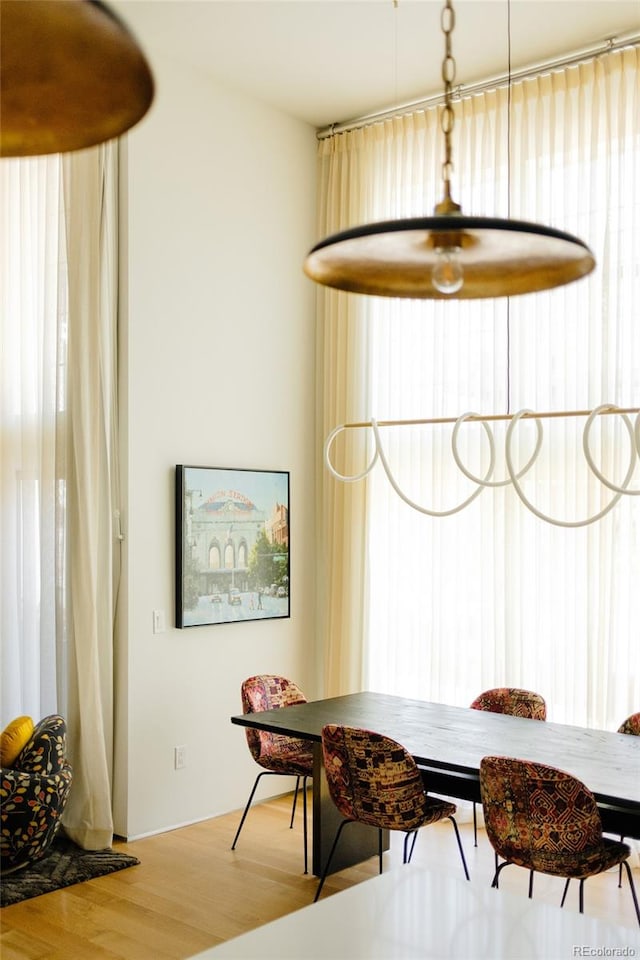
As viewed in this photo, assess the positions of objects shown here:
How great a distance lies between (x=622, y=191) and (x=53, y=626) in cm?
325

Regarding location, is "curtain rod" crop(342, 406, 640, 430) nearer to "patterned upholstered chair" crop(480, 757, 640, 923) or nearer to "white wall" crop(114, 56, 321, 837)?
"white wall" crop(114, 56, 321, 837)

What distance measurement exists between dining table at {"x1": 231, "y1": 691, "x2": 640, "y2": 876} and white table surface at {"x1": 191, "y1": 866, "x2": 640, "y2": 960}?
49.6 inches

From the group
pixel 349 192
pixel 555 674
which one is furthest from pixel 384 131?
pixel 555 674

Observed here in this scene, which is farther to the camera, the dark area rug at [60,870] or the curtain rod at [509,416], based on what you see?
the dark area rug at [60,870]

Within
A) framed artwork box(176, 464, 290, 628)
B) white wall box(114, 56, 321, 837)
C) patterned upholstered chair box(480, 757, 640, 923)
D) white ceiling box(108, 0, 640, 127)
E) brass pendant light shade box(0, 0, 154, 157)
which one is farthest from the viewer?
framed artwork box(176, 464, 290, 628)

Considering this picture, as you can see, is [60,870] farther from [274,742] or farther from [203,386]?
[203,386]

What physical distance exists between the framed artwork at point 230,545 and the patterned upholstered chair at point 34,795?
86 centimetres

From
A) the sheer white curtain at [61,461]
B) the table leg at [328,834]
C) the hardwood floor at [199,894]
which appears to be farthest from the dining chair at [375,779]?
the sheer white curtain at [61,461]

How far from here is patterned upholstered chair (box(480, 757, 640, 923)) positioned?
9.32ft

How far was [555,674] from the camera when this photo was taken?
14.7 feet

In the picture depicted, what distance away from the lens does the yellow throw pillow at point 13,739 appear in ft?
13.2

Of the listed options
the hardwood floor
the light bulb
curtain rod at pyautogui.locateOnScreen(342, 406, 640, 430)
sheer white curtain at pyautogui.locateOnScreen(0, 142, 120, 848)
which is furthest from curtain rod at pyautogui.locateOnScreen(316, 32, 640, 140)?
the hardwood floor
